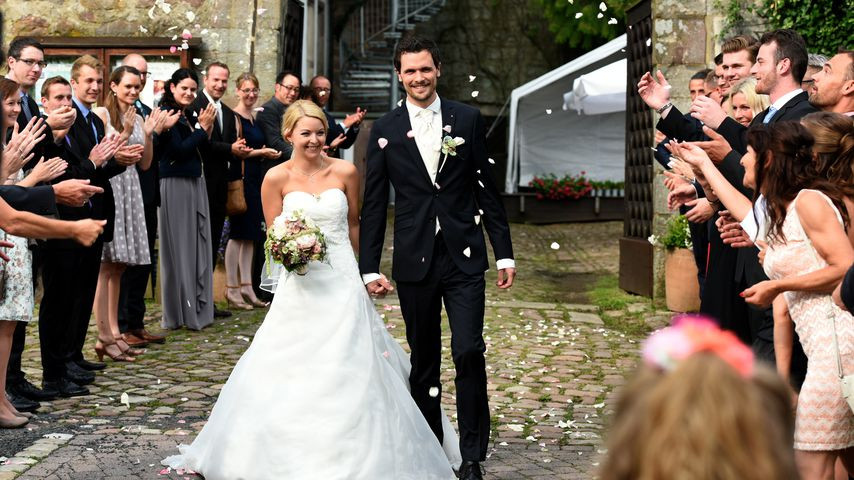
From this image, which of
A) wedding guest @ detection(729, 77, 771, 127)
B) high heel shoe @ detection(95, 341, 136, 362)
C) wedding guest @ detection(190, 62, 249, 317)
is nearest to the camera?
wedding guest @ detection(729, 77, 771, 127)

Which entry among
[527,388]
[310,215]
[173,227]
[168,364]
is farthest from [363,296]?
[173,227]

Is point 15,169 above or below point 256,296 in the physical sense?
above

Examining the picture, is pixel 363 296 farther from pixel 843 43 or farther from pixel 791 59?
pixel 843 43

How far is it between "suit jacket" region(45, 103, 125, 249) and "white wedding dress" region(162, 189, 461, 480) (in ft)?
6.94

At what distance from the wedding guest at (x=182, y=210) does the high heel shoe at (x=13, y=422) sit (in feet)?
11.1

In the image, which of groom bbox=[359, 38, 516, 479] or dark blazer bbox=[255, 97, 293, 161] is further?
dark blazer bbox=[255, 97, 293, 161]

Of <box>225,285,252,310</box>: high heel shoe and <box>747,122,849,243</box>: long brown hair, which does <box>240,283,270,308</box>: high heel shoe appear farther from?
<box>747,122,849,243</box>: long brown hair

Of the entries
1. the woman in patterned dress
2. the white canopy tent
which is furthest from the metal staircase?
the woman in patterned dress

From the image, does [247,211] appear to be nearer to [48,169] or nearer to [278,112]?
[278,112]

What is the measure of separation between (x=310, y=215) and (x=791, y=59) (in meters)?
2.64

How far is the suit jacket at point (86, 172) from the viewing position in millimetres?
7402

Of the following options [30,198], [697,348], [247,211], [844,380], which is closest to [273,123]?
[247,211]

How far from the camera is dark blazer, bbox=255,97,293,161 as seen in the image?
35.5 ft

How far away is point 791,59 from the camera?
17.8 ft
